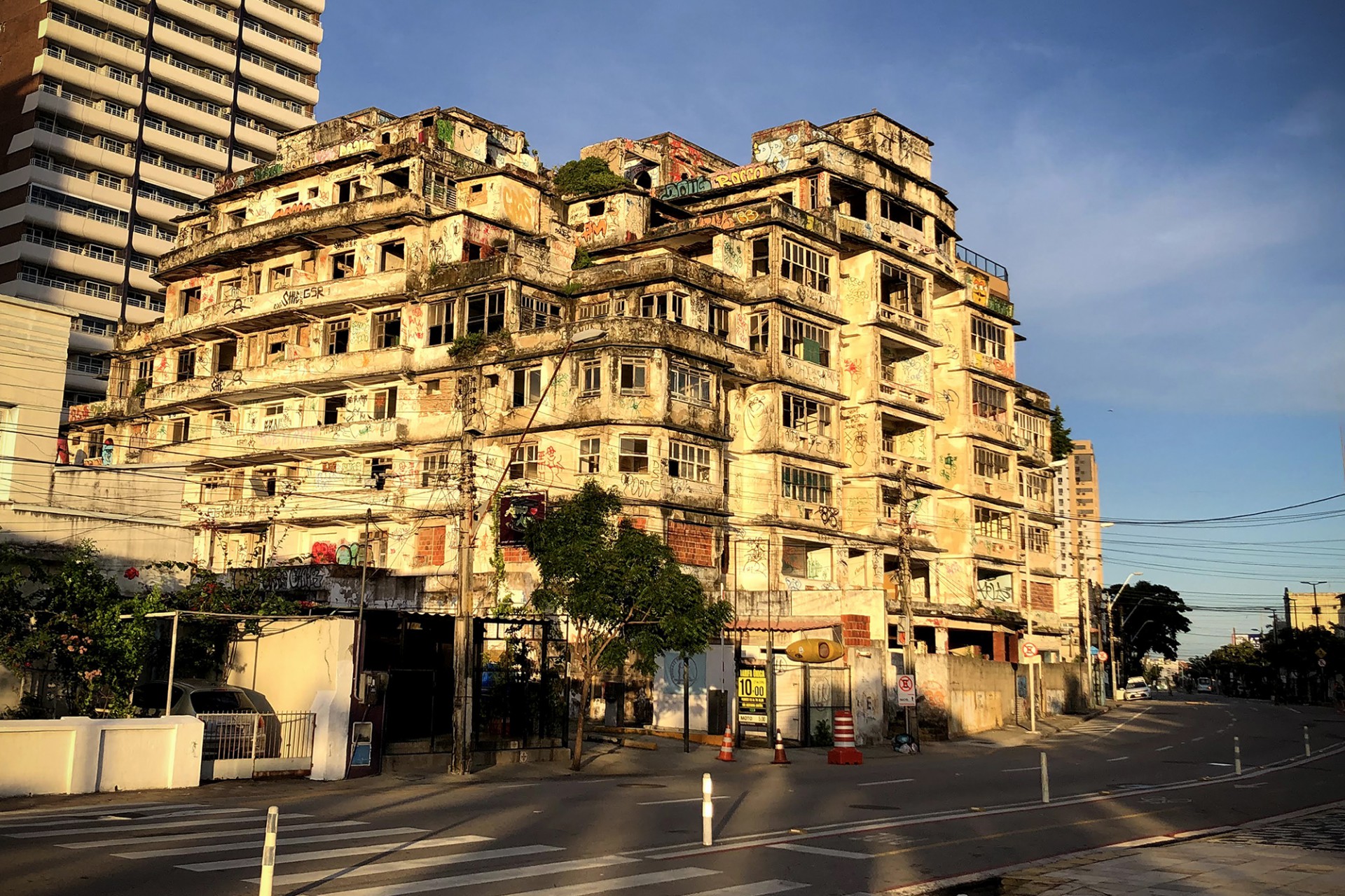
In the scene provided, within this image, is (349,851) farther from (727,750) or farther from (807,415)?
(807,415)

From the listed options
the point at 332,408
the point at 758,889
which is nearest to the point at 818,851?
the point at 758,889

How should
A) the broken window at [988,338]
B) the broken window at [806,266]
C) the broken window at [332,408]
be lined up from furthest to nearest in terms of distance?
the broken window at [988,338] < the broken window at [332,408] < the broken window at [806,266]

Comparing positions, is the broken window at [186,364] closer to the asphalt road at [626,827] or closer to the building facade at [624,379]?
the building facade at [624,379]

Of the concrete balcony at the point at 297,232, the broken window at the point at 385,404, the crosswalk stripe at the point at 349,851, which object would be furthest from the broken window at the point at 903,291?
the crosswalk stripe at the point at 349,851

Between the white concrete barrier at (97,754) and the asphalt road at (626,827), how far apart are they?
0.60 m

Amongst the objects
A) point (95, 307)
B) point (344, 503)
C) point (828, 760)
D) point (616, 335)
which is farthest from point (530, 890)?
point (95, 307)

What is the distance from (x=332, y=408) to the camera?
187 ft

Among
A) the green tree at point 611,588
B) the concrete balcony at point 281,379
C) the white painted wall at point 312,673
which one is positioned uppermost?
the concrete balcony at point 281,379

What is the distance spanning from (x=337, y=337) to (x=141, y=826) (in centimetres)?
4277

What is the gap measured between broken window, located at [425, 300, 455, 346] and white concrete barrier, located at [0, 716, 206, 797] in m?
31.3

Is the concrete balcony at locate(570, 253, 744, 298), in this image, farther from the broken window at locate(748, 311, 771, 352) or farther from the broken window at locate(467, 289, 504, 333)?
the broken window at locate(467, 289, 504, 333)

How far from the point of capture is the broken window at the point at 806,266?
5503 cm

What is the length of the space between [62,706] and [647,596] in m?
14.1

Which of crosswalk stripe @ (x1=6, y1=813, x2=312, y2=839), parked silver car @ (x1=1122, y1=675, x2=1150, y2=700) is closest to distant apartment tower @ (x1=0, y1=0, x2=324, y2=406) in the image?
crosswalk stripe @ (x1=6, y1=813, x2=312, y2=839)
